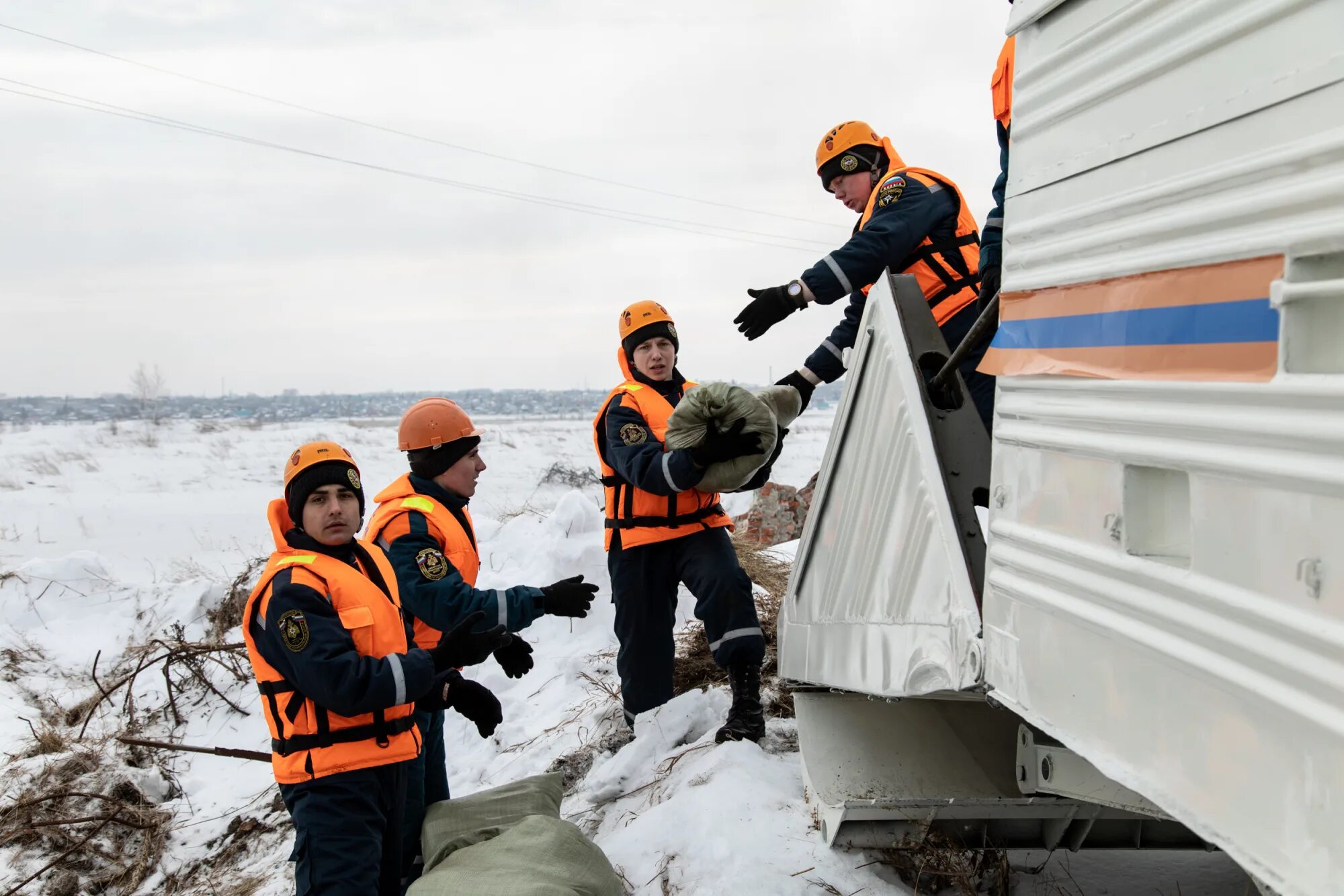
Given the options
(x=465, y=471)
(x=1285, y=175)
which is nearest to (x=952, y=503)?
(x=1285, y=175)

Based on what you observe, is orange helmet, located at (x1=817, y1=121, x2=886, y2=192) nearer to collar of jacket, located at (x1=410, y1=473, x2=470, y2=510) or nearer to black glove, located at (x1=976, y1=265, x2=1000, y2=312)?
black glove, located at (x1=976, y1=265, x2=1000, y2=312)

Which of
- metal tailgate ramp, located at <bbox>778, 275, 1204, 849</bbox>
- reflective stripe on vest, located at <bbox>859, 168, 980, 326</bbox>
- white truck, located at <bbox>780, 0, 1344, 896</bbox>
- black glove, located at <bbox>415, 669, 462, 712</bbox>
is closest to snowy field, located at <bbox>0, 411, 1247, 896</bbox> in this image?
metal tailgate ramp, located at <bbox>778, 275, 1204, 849</bbox>

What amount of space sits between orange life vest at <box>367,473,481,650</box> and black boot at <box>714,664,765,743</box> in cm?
113

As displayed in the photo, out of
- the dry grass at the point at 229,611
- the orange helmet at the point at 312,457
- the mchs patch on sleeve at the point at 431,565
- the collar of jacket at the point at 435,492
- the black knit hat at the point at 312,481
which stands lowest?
the dry grass at the point at 229,611

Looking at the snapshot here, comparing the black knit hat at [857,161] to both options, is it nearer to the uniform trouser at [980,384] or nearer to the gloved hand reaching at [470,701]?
the uniform trouser at [980,384]

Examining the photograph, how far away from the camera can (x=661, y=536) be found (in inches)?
172

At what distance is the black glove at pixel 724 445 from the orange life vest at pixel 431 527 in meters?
0.93

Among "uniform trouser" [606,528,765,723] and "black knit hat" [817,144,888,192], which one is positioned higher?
"black knit hat" [817,144,888,192]

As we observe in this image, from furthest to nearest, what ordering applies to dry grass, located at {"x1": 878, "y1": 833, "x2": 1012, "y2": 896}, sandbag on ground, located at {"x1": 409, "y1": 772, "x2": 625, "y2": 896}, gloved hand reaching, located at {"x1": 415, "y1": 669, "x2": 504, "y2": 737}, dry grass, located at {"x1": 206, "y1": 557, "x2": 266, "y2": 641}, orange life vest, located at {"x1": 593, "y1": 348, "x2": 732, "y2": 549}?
dry grass, located at {"x1": 206, "y1": 557, "x2": 266, "y2": 641}
orange life vest, located at {"x1": 593, "y1": 348, "x2": 732, "y2": 549}
gloved hand reaching, located at {"x1": 415, "y1": 669, "x2": 504, "y2": 737}
dry grass, located at {"x1": 878, "y1": 833, "x2": 1012, "y2": 896}
sandbag on ground, located at {"x1": 409, "y1": 772, "x2": 625, "y2": 896}

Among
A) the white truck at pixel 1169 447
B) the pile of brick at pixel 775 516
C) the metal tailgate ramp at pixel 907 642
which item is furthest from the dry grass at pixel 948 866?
the pile of brick at pixel 775 516

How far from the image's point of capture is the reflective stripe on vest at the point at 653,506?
4.36m

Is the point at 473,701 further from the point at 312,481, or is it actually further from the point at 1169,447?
the point at 1169,447

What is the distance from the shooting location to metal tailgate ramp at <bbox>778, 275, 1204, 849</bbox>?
239 cm

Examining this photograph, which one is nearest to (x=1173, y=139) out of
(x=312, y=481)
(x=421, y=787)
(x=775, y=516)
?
(x=312, y=481)
